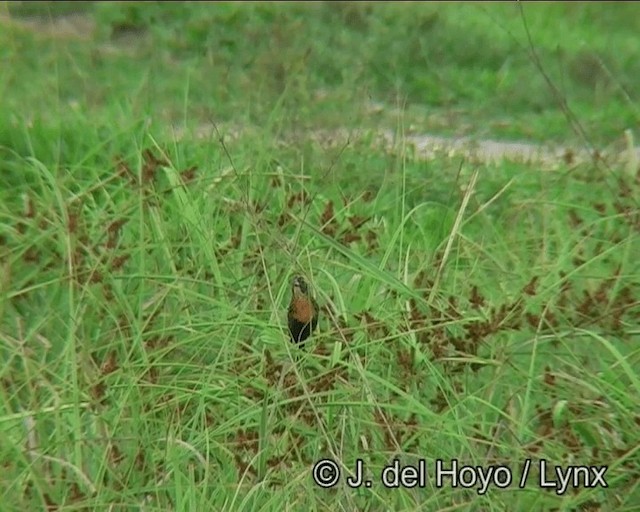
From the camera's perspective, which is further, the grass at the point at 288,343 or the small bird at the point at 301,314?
the small bird at the point at 301,314

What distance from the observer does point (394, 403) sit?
214 cm

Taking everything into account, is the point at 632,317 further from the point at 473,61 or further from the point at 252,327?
the point at 473,61

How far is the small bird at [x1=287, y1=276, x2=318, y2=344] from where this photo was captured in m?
2.16

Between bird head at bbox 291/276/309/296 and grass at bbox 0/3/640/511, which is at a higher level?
bird head at bbox 291/276/309/296

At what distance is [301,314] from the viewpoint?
216cm

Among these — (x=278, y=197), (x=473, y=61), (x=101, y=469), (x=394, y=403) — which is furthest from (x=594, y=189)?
(x=473, y=61)

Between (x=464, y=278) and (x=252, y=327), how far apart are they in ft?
1.47

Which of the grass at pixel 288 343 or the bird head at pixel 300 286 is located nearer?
the grass at pixel 288 343

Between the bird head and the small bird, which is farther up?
the bird head

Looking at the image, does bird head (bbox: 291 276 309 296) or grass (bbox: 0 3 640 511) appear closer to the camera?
grass (bbox: 0 3 640 511)

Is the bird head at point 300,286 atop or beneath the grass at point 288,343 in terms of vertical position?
atop

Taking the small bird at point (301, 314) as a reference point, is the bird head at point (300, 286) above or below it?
above

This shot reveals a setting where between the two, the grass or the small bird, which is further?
the small bird

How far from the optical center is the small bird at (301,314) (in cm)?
216
